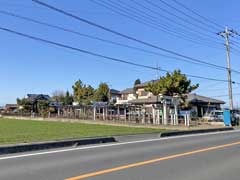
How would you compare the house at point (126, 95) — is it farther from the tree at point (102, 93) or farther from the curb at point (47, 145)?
the curb at point (47, 145)

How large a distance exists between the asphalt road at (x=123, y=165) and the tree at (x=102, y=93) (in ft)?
240

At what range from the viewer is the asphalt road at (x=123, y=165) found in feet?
29.9

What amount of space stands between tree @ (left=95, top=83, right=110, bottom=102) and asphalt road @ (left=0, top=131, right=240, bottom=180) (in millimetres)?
73049

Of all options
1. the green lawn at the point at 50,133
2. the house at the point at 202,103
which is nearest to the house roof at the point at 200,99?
the house at the point at 202,103

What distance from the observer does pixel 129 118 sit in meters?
44.3

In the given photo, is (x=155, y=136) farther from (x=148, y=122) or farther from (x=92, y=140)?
(x=148, y=122)

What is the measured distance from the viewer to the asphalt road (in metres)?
9.11

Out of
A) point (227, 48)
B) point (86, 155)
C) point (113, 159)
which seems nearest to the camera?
point (113, 159)

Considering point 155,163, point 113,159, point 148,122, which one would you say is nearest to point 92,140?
point 113,159

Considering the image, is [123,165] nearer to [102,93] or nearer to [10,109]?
[102,93]

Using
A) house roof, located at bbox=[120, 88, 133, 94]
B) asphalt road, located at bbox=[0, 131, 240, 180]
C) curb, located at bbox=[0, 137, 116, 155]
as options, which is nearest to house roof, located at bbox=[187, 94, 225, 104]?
house roof, located at bbox=[120, 88, 133, 94]

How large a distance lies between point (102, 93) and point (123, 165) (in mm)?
79215

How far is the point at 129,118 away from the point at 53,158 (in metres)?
32.1

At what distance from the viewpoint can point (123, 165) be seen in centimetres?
1078
